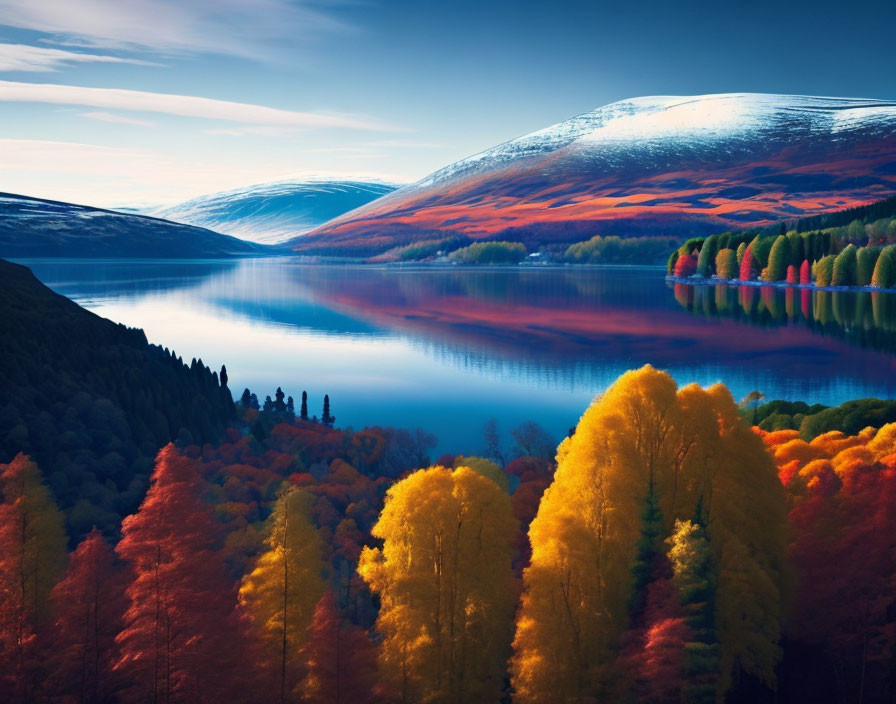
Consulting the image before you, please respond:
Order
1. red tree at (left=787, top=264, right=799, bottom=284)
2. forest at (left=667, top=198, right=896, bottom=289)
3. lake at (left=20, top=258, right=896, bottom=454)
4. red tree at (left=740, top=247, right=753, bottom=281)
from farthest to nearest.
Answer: red tree at (left=740, top=247, right=753, bottom=281) → red tree at (left=787, top=264, right=799, bottom=284) → forest at (left=667, top=198, right=896, bottom=289) → lake at (left=20, top=258, right=896, bottom=454)

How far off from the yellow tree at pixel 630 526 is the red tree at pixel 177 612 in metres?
7.60

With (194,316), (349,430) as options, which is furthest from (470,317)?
(349,430)

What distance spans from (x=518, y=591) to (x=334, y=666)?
6.27 meters

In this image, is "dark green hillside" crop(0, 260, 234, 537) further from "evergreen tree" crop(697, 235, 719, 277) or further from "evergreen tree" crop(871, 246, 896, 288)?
"evergreen tree" crop(697, 235, 719, 277)

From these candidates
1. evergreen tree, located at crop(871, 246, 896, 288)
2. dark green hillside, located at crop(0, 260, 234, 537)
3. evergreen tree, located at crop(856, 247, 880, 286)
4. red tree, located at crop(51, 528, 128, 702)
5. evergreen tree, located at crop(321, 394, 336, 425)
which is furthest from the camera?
evergreen tree, located at crop(856, 247, 880, 286)

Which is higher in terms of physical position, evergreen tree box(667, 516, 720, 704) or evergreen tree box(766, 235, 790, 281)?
evergreen tree box(766, 235, 790, 281)

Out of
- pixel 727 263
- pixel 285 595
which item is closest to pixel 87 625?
pixel 285 595

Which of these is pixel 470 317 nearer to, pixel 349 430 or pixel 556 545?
pixel 349 430

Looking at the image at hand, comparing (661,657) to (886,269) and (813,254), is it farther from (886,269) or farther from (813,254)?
(813,254)

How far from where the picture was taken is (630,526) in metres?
22.8

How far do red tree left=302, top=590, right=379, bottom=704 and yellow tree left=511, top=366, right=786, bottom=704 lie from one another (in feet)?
13.0

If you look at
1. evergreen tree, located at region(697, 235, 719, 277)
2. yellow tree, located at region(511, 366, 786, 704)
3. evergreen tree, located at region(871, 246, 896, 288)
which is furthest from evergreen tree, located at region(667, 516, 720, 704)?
evergreen tree, located at region(697, 235, 719, 277)

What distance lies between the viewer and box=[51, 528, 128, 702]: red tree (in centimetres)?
2022

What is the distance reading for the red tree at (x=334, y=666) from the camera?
65.9 ft
